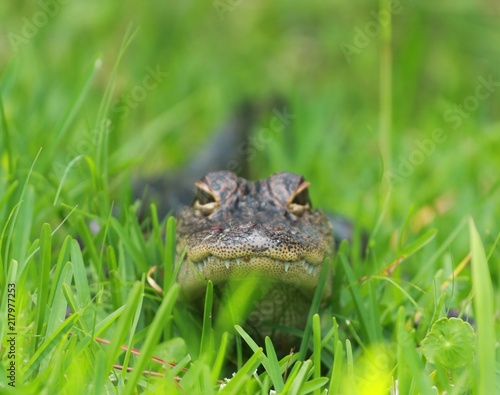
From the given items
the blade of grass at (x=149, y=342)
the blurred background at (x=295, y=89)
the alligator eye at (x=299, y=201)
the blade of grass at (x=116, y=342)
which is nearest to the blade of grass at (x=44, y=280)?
the blade of grass at (x=116, y=342)

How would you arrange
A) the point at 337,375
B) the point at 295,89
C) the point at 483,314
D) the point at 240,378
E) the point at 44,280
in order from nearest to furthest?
the point at 483,314 < the point at 240,378 < the point at 337,375 < the point at 44,280 < the point at 295,89

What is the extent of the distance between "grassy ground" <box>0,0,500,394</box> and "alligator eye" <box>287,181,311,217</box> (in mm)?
268

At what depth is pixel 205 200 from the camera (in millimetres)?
3693

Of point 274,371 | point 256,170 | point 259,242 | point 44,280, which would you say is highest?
point 259,242

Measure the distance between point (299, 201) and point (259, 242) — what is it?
2.47ft

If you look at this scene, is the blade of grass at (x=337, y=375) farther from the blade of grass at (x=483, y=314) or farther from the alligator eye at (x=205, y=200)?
the alligator eye at (x=205, y=200)

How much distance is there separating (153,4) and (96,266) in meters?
4.88

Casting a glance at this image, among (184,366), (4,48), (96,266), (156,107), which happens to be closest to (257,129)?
(156,107)

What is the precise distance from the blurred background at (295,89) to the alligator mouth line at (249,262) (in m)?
1.88

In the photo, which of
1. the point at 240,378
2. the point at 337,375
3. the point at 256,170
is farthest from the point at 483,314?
the point at 256,170

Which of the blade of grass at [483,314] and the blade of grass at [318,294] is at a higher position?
the blade of grass at [483,314]

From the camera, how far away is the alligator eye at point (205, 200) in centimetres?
362

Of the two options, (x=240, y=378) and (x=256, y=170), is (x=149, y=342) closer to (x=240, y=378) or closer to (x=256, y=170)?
(x=240, y=378)

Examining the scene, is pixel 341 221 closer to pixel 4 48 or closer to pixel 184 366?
pixel 184 366
